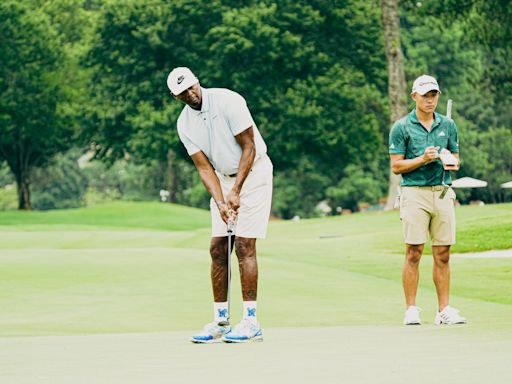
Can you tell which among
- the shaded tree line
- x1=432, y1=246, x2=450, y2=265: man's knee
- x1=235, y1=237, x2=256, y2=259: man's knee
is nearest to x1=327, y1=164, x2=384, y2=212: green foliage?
the shaded tree line

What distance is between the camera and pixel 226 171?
9.98 m

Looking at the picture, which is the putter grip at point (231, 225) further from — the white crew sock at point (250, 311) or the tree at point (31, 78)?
the tree at point (31, 78)

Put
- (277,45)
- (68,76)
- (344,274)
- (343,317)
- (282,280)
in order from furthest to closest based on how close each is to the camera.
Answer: (68,76)
(277,45)
(344,274)
(282,280)
(343,317)

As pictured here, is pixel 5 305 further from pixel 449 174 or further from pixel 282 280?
pixel 449 174

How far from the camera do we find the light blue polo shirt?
979cm

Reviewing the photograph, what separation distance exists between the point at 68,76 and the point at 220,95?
59.4 meters

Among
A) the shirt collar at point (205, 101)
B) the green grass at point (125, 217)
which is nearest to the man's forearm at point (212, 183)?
the shirt collar at point (205, 101)

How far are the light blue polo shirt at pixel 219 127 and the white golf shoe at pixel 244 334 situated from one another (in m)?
1.30

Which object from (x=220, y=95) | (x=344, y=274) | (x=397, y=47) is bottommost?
(x=344, y=274)

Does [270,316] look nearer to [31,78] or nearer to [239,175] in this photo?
[239,175]

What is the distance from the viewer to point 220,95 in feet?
32.2

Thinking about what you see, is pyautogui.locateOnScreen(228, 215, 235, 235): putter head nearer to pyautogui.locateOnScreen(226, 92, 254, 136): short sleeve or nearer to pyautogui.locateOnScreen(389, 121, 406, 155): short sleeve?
pyautogui.locateOnScreen(226, 92, 254, 136): short sleeve

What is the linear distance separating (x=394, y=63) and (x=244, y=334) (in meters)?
39.3

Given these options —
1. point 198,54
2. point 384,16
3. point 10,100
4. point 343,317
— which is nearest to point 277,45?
point 198,54
